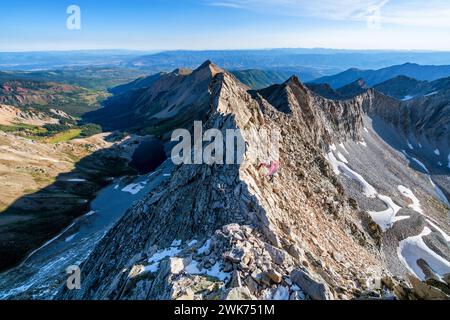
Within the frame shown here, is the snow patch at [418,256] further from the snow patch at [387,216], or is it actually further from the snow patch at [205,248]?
the snow patch at [205,248]

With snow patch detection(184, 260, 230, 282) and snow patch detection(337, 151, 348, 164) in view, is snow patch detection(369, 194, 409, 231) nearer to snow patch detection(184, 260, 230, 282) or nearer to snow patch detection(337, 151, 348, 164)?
snow patch detection(337, 151, 348, 164)

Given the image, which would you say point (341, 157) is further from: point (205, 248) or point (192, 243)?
point (205, 248)

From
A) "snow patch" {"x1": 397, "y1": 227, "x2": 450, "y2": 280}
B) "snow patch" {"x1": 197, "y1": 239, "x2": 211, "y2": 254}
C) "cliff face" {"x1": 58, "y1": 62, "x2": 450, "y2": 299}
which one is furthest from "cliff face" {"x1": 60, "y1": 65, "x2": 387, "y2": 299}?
"snow patch" {"x1": 397, "y1": 227, "x2": 450, "y2": 280}

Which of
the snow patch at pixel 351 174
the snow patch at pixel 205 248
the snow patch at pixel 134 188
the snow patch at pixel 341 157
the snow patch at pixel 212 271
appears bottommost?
the snow patch at pixel 134 188

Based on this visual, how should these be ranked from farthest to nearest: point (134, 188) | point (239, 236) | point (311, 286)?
point (134, 188) → point (239, 236) → point (311, 286)

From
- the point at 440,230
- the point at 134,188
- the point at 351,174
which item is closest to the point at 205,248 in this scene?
the point at 440,230

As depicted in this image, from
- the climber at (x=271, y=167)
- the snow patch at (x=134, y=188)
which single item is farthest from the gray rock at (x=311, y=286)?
the snow patch at (x=134, y=188)

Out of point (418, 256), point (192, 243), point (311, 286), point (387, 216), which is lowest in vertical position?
point (418, 256)

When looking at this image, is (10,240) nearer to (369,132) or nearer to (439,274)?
(439,274)
